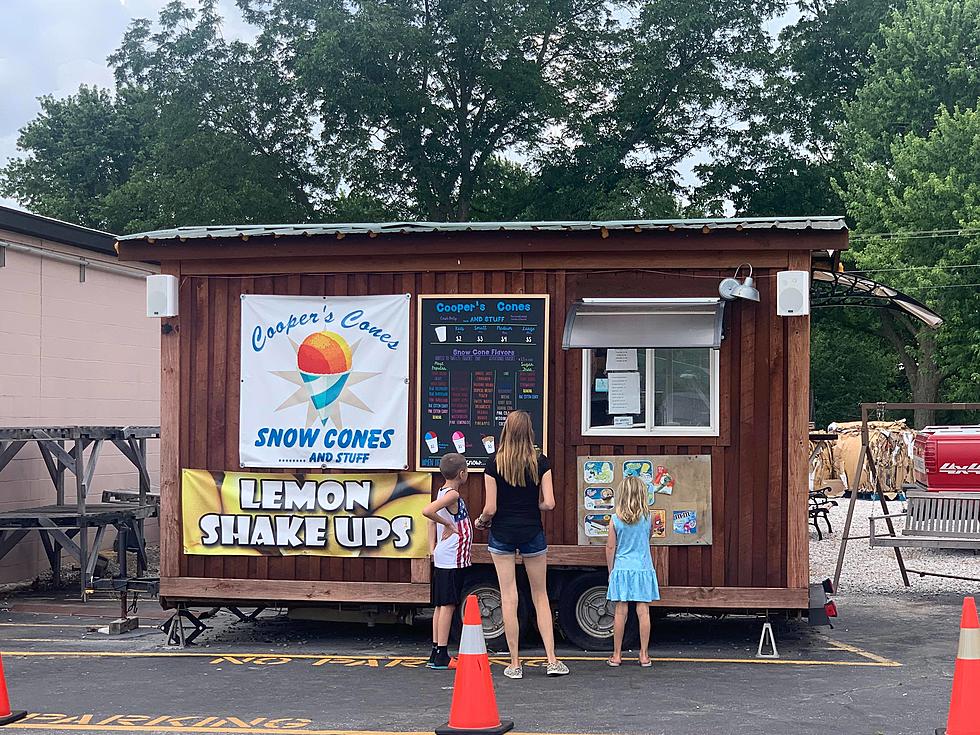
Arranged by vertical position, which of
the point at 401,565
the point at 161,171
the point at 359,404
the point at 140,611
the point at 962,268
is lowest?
the point at 140,611

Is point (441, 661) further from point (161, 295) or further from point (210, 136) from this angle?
point (210, 136)

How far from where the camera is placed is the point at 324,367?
9.95 meters

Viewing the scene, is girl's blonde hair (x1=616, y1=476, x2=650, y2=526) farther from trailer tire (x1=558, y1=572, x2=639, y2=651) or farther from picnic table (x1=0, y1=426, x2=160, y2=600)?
picnic table (x1=0, y1=426, x2=160, y2=600)

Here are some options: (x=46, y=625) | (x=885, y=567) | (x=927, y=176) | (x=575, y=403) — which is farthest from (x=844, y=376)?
(x=46, y=625)

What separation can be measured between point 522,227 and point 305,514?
2.92 metres

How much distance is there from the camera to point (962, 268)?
112 ft

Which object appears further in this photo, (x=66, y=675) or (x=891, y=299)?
(x=891, y=299)

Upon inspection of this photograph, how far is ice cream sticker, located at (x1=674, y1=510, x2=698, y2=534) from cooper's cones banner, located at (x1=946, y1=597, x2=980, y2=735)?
332 cm

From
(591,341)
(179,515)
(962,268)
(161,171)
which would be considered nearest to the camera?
(591,341)

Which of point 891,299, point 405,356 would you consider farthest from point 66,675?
point 891,299

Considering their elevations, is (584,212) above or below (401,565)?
above

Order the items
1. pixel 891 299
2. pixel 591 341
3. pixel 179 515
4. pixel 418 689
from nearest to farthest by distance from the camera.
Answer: pixel 418 689 < pixel 591 341 < pixel 179 515 < pixel 891 299

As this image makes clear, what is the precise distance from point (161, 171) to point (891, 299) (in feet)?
96.4

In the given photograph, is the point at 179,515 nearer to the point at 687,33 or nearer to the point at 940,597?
the point at 940,597
